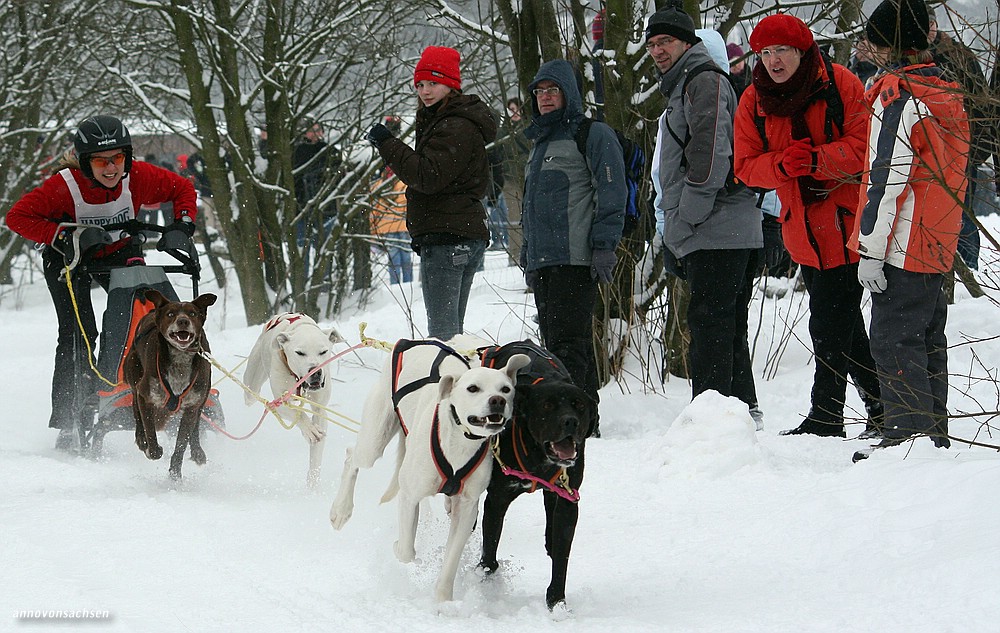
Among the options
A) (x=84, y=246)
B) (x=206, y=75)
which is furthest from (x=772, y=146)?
(x=206, y=75)

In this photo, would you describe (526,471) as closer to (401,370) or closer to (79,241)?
(401,370)

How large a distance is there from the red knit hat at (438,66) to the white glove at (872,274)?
218cm

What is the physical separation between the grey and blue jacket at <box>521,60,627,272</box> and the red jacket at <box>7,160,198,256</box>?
208cm

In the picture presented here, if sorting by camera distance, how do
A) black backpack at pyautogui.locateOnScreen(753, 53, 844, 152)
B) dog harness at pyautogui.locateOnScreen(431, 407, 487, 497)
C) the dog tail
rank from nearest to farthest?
dog harness at pyautogui.locateOnScreen(431, 407, 487, 497) → the dog tail → black backpack at pyautogui.locateOnScreen(753, 53, 844, 152)

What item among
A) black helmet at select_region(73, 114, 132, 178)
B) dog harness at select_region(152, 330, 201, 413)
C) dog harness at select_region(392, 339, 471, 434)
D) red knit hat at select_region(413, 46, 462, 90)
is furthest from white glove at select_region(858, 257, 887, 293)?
black helmet at select_region(73, 114, 132, 178)

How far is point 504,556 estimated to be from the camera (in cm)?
375

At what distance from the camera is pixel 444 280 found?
5.39 meters

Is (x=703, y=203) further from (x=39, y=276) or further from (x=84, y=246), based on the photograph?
(x=39, y=276)

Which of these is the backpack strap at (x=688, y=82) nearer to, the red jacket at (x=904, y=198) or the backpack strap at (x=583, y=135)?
the backpack strap at (x=583, y=135)

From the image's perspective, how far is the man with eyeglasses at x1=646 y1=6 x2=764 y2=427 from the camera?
15.5 ft

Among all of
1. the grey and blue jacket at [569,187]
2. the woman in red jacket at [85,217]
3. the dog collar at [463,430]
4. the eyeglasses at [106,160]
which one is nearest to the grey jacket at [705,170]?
the grey and blue jacket at [569,187]

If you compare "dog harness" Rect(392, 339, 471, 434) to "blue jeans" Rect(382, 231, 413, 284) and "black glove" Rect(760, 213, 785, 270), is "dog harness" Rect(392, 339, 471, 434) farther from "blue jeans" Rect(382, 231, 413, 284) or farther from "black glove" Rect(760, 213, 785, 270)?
"blue jeans" Rect(382, 231, 413, 284)

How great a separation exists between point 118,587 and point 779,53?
10.7ft

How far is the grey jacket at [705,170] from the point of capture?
4.73 metres
